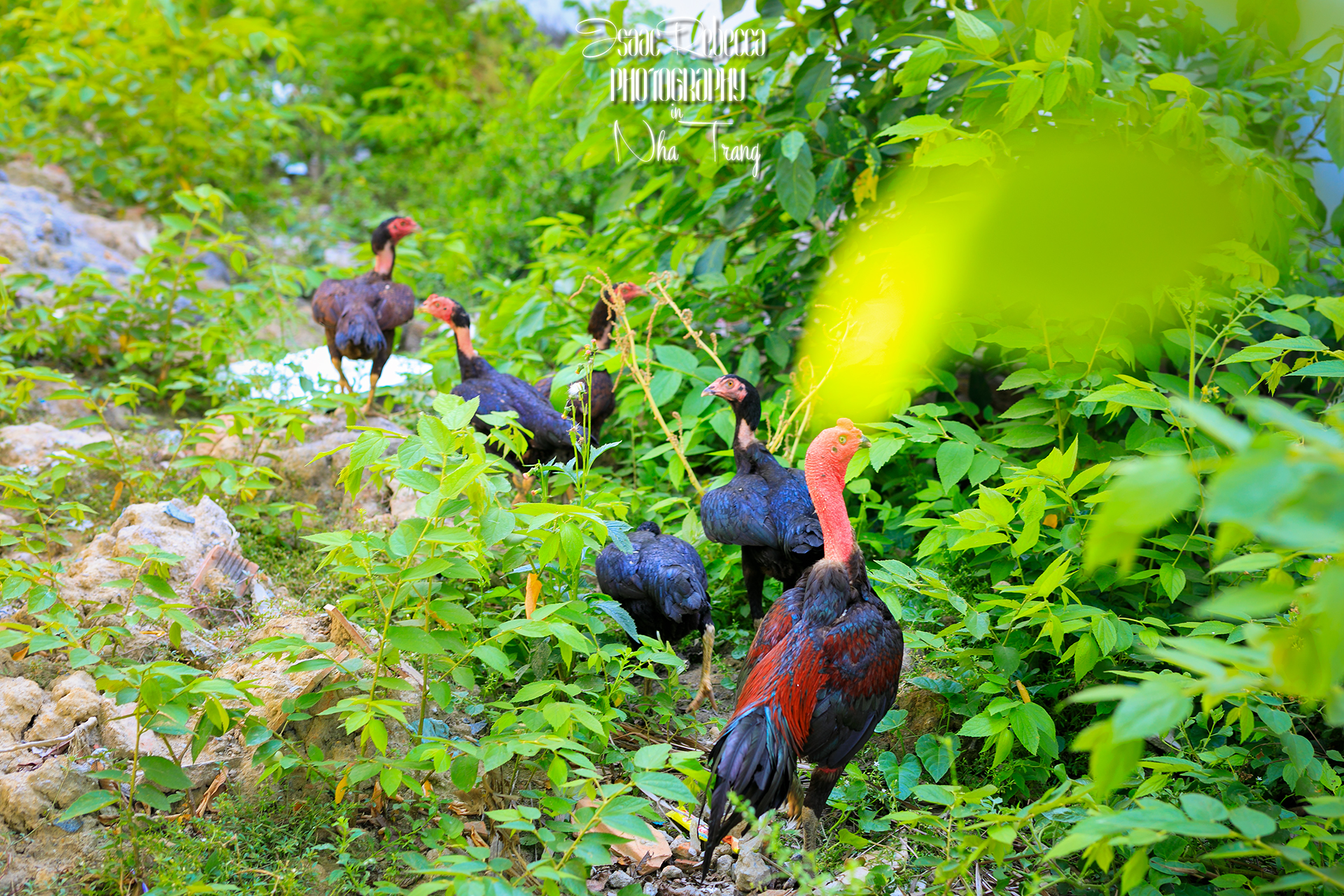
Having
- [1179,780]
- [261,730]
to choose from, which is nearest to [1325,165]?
[1179,780]

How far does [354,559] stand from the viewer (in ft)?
7.68

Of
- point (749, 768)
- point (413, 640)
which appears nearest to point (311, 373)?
point (413, 640)

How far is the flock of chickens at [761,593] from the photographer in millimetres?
2301

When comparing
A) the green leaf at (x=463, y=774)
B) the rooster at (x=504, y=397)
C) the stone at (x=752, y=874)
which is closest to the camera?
the green leaf at (x=463, y=774)

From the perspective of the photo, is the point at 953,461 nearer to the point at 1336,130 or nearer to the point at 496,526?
the point at 496,526

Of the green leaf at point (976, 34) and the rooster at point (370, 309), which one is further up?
the green leaf at point (976, 34)

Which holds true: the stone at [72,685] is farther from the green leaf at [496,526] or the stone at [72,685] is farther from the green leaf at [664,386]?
the green leaf at [664,386]

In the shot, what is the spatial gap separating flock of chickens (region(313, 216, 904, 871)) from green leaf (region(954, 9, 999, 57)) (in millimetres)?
1331

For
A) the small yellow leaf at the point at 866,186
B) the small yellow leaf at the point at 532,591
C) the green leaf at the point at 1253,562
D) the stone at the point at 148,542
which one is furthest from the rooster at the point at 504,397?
the green leaf at the point at 1253,562

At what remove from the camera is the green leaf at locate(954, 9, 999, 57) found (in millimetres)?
2707

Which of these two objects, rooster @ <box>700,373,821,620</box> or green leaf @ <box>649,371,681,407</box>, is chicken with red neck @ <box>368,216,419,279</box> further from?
rooster @ <box>700,373,821,620</box>

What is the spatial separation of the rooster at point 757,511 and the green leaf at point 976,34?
1.52m

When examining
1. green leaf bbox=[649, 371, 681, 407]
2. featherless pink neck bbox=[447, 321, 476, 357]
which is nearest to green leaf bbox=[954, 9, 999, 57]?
green leaf bbox=[649, 371, 681, 407]

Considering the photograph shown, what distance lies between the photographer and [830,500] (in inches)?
106
